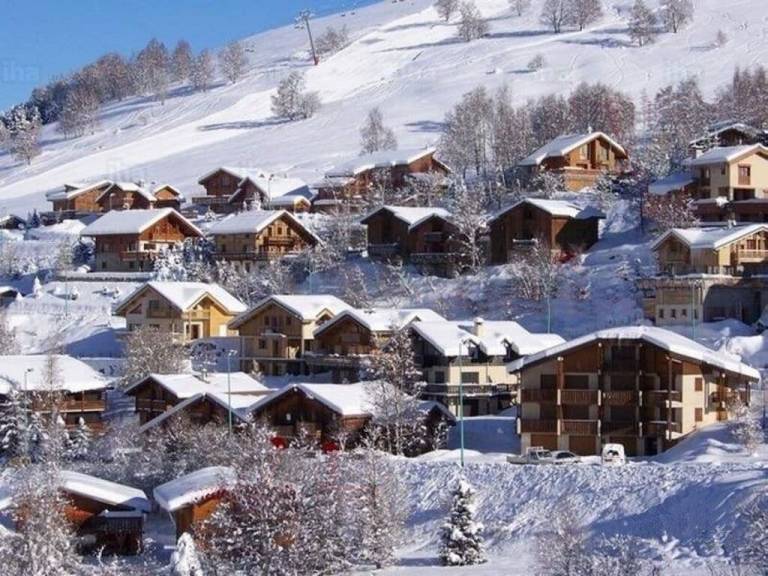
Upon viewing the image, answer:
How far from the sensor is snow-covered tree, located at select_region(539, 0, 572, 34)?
131m

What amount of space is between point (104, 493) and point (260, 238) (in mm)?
31822

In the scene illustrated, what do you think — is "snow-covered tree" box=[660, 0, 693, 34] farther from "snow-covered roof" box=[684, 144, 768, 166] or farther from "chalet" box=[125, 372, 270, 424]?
"chalet" box=[125, 372, 270, 424]

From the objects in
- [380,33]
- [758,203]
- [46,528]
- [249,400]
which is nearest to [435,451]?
[249,400]

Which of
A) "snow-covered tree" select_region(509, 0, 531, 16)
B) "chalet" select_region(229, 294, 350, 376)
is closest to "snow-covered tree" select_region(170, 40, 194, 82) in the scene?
"snow-covered tree" select_region(509, 0, 531, 16)

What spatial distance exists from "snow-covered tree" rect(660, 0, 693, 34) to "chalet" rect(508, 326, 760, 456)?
84413mm

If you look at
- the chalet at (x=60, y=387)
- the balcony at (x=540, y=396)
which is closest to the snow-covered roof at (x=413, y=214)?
the chalet at (x=60, y=387)

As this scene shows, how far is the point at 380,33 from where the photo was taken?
144 metres

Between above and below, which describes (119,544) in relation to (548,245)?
below

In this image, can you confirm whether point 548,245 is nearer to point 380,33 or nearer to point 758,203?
point 758,203

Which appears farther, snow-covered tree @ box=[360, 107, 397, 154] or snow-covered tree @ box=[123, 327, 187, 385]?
snow-covered tree @ box=[360, 107, 397, 154]

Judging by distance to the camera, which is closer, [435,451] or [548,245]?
[435,451]

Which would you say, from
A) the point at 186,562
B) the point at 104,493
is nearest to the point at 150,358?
the point at 104,493

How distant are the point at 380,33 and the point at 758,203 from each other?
8740 cm

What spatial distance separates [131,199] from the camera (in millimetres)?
86062
